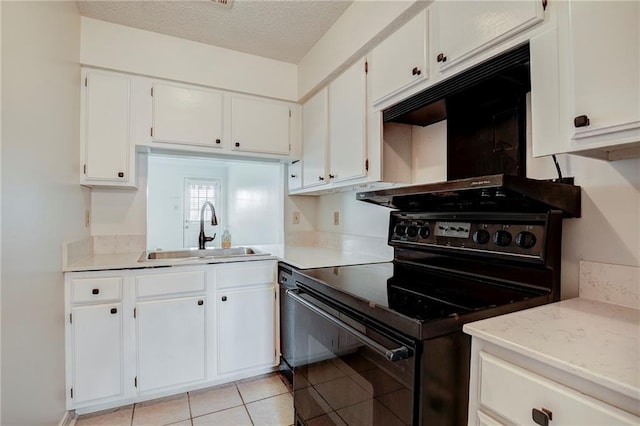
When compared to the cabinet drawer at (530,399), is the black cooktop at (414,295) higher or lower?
higher

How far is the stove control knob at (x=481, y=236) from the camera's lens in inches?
49.4

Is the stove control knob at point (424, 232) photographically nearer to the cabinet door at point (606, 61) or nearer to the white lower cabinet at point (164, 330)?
the cabinet door at point (606, 61)

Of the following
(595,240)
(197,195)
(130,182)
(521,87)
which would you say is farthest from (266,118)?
(197,195)

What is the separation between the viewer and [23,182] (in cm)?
125

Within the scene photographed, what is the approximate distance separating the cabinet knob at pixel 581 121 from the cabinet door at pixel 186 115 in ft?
6.84

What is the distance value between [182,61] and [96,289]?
5.20ft

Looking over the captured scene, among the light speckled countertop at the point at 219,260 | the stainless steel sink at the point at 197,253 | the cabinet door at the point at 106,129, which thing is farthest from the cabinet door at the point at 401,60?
the cabinet door at the point at 106,129

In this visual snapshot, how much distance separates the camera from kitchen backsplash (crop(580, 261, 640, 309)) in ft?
3.18

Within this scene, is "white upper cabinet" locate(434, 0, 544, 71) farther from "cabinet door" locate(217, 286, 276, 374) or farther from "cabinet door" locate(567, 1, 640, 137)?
"cabinet door" locate(217, 286, 276, 374)

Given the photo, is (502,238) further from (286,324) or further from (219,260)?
(219,260)

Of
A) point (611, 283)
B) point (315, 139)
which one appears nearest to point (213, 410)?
point (315, 139)

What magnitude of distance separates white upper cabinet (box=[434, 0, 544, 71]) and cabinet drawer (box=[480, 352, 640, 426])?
1.00 metres

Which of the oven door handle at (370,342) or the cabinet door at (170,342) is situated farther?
the cabinet door at (170,342)

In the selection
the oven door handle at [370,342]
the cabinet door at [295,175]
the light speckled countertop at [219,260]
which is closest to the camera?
the oven door handle at [370,342]
